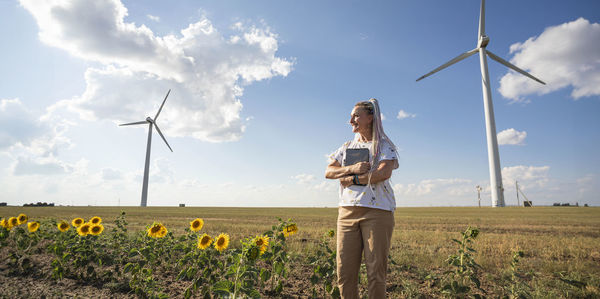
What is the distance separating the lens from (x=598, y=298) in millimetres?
4316

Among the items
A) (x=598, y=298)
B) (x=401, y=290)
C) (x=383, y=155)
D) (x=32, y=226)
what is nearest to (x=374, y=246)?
(x=383, y=155)

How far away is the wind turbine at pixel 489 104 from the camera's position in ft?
153

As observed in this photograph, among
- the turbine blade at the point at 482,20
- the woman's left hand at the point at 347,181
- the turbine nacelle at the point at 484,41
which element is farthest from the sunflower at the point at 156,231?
the turbine nacelle at the point at 484,41

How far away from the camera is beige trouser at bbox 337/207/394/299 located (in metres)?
2.66

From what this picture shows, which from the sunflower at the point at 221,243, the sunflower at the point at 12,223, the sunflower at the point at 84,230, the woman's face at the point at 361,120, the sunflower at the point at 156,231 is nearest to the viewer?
the woman's face at the point at 361,120

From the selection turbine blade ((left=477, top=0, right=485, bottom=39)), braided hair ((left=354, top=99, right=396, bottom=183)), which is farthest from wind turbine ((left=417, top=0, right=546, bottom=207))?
braided hair ((left=354, top=99, right=396, bottom=183))

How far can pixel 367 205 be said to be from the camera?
279 centimetres

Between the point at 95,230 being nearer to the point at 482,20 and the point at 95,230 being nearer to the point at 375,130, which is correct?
the point at 375,130

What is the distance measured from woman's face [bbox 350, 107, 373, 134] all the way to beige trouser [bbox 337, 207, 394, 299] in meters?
0.84

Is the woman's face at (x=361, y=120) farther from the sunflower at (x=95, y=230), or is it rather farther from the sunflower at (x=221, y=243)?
the sunflower at (x=95, y=230)

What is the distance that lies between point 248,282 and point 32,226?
510 cm

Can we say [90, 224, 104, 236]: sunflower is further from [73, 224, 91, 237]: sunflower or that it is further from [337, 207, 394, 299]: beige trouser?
[337, 207, 394, 299]: beige trouser

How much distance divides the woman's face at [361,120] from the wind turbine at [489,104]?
4718 centimetres

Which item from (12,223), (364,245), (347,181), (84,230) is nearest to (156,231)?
(84,230)
